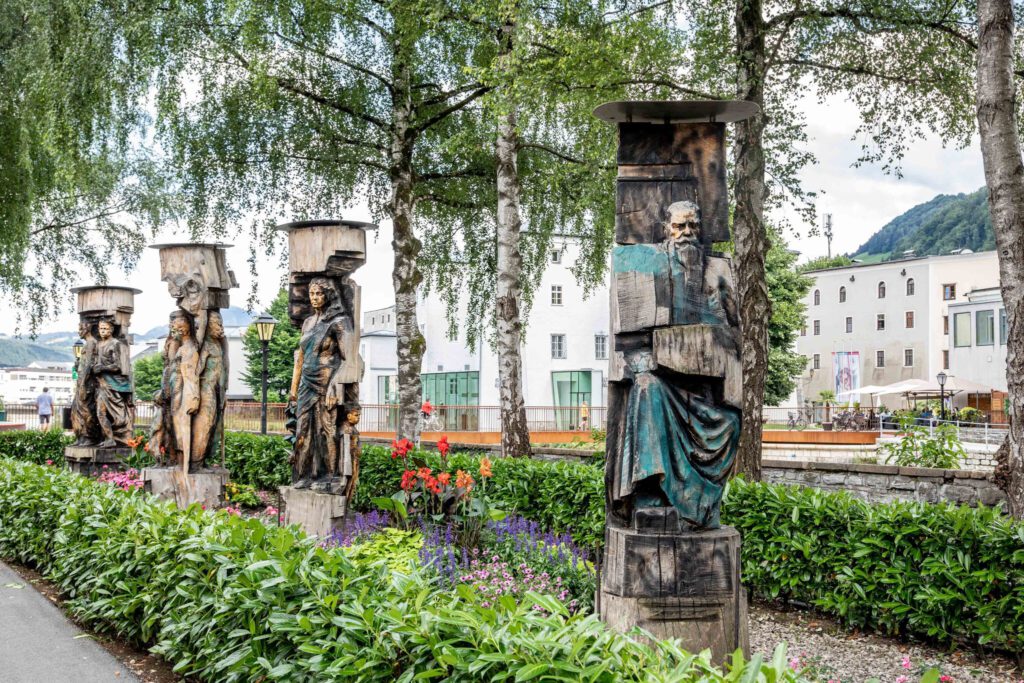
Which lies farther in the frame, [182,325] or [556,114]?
[556,114]

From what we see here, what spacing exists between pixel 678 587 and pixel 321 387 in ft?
16.7

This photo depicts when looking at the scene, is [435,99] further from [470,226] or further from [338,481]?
[338,481]

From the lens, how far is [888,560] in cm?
667

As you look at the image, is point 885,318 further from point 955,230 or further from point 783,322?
point 955,230

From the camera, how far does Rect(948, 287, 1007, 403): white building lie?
1454 inches

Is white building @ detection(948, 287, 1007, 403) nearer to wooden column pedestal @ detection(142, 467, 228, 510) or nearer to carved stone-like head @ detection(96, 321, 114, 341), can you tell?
carved stone-like head @ detection(96, 321, 114, 341)

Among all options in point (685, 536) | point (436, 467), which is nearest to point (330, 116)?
point (436, 467)

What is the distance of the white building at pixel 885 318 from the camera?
50.3m

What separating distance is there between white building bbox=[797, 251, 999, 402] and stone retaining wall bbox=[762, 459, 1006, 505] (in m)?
36.3

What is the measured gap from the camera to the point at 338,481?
8906mm

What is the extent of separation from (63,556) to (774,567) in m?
6.01

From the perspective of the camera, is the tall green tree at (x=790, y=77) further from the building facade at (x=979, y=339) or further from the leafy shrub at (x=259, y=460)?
the building facade at (x=979, y=339)

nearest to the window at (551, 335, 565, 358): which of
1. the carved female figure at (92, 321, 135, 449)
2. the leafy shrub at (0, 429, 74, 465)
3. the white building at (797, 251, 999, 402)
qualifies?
the white building at (797, 251, 999, 402)

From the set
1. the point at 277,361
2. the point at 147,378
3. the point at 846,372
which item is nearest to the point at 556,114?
the point at 846,372
